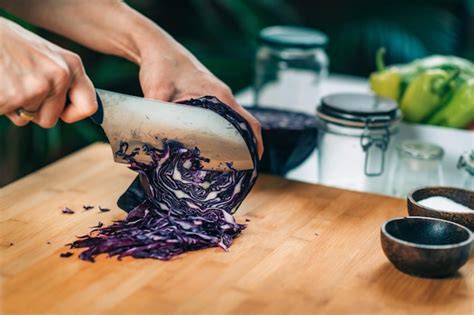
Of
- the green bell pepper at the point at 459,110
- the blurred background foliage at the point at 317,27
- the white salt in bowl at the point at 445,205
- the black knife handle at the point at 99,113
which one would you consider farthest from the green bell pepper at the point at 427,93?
the blurred background foliage at the point at 317,27

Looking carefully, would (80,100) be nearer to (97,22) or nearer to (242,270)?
(242,270)

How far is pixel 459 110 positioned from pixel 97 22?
1.12 meters

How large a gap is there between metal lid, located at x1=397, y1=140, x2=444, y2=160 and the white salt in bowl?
0.28 m

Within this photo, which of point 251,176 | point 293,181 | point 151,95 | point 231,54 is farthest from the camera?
point 231,54

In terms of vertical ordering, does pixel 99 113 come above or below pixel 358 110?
above

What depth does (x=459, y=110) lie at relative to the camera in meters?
2.52

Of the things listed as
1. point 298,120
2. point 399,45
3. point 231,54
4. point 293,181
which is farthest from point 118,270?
point 399,45

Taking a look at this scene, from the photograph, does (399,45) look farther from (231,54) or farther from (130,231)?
(130,231)

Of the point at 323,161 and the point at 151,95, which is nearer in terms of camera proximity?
the point at 151,95

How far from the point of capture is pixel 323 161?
95.3 inches

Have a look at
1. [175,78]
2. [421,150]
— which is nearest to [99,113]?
[175,78]

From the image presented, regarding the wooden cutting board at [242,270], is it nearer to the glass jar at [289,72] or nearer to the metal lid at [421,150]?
the metal lid at [421,150]

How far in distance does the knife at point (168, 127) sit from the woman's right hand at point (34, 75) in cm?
13

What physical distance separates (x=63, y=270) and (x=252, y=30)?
9.14 ft
